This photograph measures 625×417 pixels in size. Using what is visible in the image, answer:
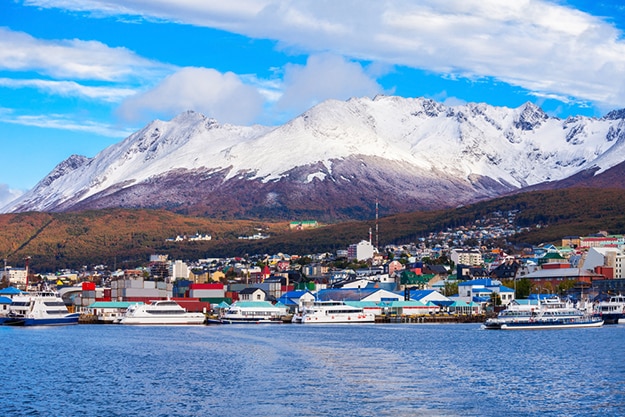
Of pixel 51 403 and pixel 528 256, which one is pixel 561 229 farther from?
pixel 51 403

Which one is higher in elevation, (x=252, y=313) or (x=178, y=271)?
(x=178, y=271)

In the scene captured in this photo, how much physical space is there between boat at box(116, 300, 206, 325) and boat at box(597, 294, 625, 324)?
1480 inches

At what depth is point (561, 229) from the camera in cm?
18738

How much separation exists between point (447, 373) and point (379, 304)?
6462cm

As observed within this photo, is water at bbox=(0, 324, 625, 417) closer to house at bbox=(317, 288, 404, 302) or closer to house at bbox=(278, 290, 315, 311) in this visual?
house at bbox=(317, 288, 404, 302)

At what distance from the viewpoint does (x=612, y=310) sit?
97.7 m

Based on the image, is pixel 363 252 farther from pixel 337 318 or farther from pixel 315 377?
pixel 315 377

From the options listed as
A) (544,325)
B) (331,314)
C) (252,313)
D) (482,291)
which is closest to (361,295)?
(331,314)

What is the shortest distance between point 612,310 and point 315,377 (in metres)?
62.3

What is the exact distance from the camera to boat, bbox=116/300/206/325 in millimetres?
96188

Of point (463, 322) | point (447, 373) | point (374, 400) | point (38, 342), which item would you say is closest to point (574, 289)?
point (463, 322)

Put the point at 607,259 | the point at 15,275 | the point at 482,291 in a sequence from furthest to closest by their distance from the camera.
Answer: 1. the point at 15,275
2. the point at 607,259
3. the point at 482,291

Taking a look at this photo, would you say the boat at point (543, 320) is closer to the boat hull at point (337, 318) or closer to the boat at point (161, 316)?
the boat hull at point (337, 318)

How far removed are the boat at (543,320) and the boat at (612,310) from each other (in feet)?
20.8
